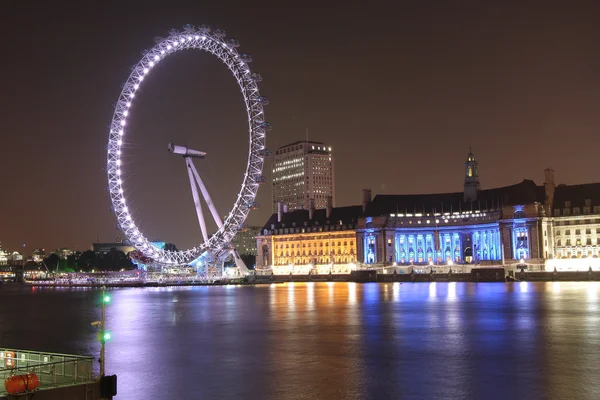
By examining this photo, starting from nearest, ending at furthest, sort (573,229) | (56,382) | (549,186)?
1. (56,382)
2. (573,229)
3. (549,186)

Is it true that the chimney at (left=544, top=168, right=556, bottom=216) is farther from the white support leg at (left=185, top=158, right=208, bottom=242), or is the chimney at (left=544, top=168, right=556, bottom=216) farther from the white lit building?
the white support leg at (left=185, top=158, right=208, bottom=242)

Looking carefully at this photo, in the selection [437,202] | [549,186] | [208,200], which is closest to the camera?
[208,200]

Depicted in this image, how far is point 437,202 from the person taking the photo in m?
194

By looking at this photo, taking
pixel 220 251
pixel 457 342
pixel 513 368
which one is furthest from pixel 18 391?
pixel 220 251

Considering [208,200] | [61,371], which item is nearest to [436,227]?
[208,200]

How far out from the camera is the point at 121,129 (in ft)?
362

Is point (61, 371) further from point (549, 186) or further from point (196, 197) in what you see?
point (549, 186)

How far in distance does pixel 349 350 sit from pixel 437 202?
159 meters

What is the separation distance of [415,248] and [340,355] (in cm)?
15671

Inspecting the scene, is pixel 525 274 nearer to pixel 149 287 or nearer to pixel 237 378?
pixel 149 287

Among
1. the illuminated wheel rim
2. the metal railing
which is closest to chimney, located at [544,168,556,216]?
the illuminated wheel rim

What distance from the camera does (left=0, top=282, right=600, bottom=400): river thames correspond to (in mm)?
29297

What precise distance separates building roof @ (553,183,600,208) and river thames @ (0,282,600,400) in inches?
3916

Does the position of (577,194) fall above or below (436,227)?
above
